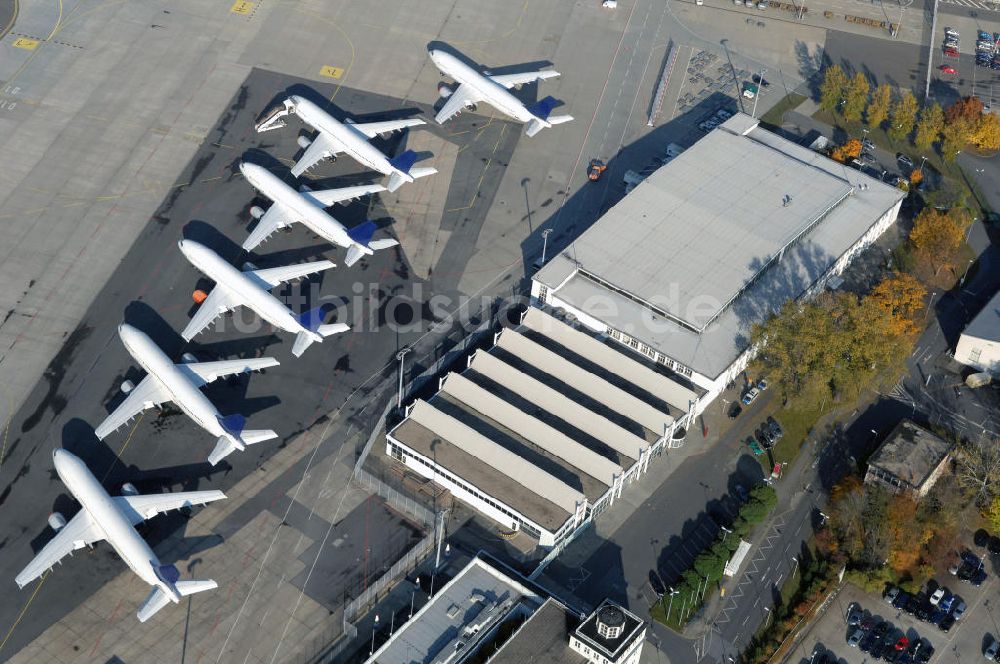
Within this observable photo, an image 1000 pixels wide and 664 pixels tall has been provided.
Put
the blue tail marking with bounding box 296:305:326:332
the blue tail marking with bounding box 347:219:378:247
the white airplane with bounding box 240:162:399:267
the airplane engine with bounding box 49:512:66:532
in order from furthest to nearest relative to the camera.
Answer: the white airplane with bounding box 240:162:399:267 < the blue tail marking with bounding box 347:219:378:247 < the blue tail marking with bounding box 296:305:326:332 < the airplane engine with bounding box 49:512:66:532

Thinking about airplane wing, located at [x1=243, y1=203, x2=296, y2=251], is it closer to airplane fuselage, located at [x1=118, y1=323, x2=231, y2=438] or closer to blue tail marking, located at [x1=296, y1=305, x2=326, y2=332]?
blue tail marking, located at [x1=296, y1=305, x2=326, y2=332]

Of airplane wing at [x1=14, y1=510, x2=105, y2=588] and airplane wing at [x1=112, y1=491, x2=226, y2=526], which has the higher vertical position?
airplane wing at [x1=112, y1=491, x2=226, y2=526]

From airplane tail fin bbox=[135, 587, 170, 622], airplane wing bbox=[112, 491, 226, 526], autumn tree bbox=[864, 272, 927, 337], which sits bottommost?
airplane tail fin bbox=[135, 587, 170, 622]

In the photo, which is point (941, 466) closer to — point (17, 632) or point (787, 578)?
point (787, 578)

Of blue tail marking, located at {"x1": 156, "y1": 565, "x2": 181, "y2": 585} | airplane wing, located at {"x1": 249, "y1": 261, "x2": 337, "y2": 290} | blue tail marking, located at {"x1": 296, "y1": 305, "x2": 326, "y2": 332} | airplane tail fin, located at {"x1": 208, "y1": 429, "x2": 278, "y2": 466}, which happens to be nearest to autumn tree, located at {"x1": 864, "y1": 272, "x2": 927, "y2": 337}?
blue tail marking, located at {"x1": 296, "y1": 305, "x2": 326, "y2": 332}

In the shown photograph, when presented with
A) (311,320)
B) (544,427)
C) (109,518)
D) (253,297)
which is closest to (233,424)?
(109,518)

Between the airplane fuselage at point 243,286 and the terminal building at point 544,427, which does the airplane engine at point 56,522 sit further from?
the terminal building at point 544,427
